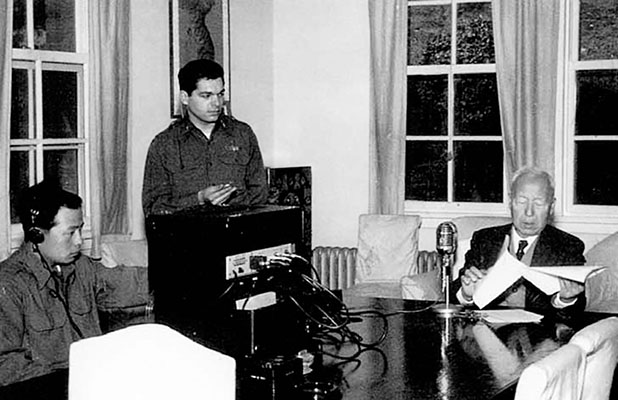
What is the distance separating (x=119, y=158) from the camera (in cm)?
557

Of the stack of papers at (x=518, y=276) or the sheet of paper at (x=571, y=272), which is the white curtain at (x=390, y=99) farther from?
the sheet of paper at (x=571, y=272)

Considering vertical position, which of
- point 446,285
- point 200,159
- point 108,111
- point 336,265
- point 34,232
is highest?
point 108,111

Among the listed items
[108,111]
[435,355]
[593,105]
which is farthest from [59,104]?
[593,105]

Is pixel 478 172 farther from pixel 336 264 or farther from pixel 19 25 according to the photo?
pixel 19 25

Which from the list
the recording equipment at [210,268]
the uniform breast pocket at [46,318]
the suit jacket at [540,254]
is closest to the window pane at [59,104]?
the uniform breast pocket at [46,318]

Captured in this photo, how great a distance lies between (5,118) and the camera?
474 centimetres

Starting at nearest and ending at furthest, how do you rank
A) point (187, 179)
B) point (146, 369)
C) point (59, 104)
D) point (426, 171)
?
point (146, 369), point (187, 179), point (59, 104), point (426, 171)

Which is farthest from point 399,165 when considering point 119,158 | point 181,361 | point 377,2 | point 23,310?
point 181,361

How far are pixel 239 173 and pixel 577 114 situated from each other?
2830mm

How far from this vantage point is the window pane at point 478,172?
6.72 m

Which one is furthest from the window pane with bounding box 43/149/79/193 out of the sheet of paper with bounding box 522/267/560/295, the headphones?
the sheet of paper with bounding box 522/267/560/295

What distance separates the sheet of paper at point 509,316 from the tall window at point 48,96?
268 cm

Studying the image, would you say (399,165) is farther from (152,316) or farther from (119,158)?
(152,316)

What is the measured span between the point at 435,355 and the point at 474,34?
410cm
